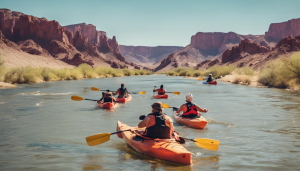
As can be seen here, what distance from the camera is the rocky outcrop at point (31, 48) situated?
268 ft

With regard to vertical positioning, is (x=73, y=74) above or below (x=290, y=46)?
below

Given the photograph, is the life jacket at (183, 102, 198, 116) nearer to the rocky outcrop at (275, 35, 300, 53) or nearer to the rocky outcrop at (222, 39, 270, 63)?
the rocky outcrop at (275, 35, 300, 53)

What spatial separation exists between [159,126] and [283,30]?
156147 mm

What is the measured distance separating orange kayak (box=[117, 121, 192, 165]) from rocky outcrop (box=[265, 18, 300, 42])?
5827 inches

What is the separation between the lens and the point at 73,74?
52.3 m

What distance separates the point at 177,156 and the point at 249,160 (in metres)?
1.94

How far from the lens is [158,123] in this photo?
7199 millimetres

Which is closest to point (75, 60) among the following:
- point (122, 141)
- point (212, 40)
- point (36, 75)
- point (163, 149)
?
point (36, 75)

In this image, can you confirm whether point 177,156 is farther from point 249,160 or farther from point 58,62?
point 58,62

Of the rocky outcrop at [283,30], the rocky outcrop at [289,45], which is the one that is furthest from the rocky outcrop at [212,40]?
the rocky outcrop at [289,45]

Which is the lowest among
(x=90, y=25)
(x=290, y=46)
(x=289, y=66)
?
(x=289, y=66)

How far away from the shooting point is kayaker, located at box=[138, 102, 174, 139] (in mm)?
7181

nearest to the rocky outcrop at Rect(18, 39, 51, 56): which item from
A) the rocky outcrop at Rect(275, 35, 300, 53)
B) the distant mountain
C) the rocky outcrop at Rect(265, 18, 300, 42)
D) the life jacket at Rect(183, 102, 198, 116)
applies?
the distant mountain

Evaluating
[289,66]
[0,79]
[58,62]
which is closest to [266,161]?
[289,66]
